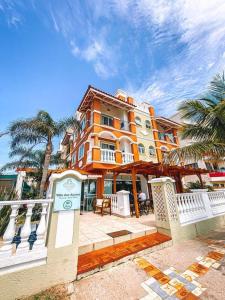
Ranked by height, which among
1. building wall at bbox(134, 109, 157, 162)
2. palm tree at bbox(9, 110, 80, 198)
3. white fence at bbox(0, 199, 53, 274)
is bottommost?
white fence at bbox(0, 199, 53, 274)

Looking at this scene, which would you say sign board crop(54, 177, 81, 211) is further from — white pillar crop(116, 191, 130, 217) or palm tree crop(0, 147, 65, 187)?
palm tree crop(0, 147, 65, 187)

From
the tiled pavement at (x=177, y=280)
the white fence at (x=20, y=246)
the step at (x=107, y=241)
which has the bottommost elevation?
the tiled pavement at (x=177, y=280)

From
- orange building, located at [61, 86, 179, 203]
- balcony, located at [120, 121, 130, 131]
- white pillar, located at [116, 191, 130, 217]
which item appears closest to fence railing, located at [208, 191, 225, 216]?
white pillar, located at [116, 191, 130, 217]

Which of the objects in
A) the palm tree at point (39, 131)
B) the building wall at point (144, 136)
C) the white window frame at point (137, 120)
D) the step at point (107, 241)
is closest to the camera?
the step at point (107, 241)

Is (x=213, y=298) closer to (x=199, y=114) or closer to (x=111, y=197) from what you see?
(x=199, y=114)

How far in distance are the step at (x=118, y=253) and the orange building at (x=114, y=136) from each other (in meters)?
6.58

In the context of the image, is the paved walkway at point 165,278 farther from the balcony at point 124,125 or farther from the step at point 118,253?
the balcony at point 124,125

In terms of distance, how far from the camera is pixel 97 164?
11273 millimetres

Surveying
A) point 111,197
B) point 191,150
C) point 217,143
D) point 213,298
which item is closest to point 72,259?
point 213,298

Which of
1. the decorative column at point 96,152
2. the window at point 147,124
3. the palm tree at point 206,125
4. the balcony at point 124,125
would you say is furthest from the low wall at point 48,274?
the window at point 147,124

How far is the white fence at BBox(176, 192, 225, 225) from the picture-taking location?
5.04 m

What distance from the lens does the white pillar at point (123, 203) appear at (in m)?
7.61

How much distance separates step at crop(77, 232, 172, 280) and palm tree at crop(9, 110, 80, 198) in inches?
287

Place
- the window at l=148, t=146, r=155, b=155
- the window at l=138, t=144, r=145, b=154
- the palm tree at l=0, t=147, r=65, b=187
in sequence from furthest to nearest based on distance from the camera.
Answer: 1. the window at l=148, t=146, r=155, b=155
2. the window at l=138, t=144, r=145, b=154
3. the palm tree at l=0, t=147, r=65, b=187
